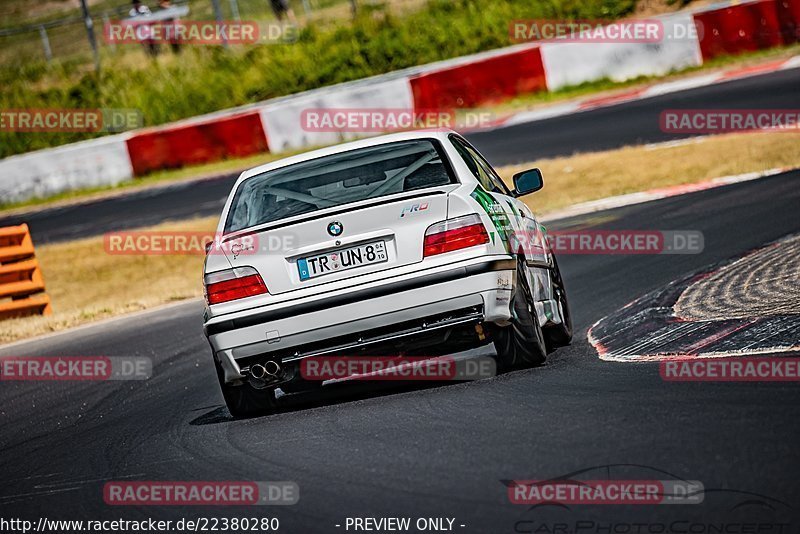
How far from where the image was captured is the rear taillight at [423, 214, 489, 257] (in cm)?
612

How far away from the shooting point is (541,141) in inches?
786

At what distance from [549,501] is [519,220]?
10.3 feet

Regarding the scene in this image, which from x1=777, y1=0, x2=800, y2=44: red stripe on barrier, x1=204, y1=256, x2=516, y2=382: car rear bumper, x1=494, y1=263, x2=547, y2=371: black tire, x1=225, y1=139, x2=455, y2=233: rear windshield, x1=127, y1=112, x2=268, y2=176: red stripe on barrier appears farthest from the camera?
x1=127, y1=112, x2=268, y2=176: red stripe on barrier

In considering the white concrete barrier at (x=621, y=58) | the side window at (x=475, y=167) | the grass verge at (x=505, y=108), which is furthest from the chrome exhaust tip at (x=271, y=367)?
the white concrete barrier at (x=621, y=58)

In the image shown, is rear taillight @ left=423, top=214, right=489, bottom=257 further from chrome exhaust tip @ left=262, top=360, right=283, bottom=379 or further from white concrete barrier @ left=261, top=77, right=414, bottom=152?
white concrete barrier @ left=261, top=77, right=414, bottom=152

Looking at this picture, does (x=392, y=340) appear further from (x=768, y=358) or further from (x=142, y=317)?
(x=142, y=317)

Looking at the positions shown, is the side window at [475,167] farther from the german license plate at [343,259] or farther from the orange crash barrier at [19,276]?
the orange crash barrier at [19,276]

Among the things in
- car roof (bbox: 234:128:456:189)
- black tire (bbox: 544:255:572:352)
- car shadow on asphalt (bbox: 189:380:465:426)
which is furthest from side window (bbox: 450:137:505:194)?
car shadow on asphalt (bbox: 189:380:465:426)

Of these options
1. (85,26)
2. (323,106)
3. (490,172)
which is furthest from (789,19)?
(490,172)

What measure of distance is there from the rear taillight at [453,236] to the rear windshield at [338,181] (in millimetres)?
550

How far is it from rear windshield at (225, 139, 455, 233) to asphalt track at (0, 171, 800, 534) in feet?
3.33

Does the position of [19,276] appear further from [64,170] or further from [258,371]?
[64,170]

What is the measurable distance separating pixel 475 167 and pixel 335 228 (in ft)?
4.56

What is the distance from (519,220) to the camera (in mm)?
7113
